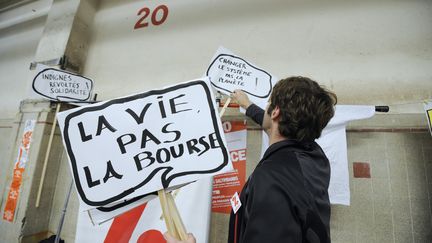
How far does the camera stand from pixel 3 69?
3.72m

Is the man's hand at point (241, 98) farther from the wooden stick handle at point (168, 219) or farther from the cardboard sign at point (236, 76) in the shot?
the wooden stick handle at point (168, 219)

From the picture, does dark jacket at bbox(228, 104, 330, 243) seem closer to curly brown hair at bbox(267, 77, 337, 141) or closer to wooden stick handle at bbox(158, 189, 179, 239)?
curly brown hair at bbox(267, 77, 337, 141)

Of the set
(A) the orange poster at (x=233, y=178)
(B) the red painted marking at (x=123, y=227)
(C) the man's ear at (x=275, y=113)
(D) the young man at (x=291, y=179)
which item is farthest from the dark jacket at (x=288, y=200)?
(B) the red painted marking at (x=123, y=227)

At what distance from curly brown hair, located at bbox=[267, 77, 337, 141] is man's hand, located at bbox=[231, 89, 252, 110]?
69 centimetres

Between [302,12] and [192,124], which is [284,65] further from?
[192,124]

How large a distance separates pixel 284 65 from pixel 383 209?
128 cm

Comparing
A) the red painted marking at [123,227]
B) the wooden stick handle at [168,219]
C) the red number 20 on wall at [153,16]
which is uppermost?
the red number 20 on wall at [153,16]

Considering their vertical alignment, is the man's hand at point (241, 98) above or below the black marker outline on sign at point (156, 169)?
above

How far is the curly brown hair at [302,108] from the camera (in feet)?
2.75

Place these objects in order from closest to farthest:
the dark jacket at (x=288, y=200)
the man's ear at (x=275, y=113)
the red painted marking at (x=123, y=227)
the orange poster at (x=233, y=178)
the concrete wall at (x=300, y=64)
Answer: the dark jacket at (x=288, y=200)
the man's ear at (x=275, y=113)
the concrete wall at (x=300, y=64)
the red painted marking at (x=123, y=227)
the orange poster at (x=233, y=178)

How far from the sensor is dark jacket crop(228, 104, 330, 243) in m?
0.63

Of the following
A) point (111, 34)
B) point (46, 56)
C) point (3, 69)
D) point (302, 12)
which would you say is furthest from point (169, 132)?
point (3, 69)

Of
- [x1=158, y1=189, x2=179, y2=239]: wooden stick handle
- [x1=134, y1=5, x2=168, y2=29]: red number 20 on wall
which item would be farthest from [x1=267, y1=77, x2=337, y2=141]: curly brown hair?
[x1=134, y1=5, x2=168, y2=29]: red number 20 on wall

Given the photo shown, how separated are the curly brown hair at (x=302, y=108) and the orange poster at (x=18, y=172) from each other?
281 cm
